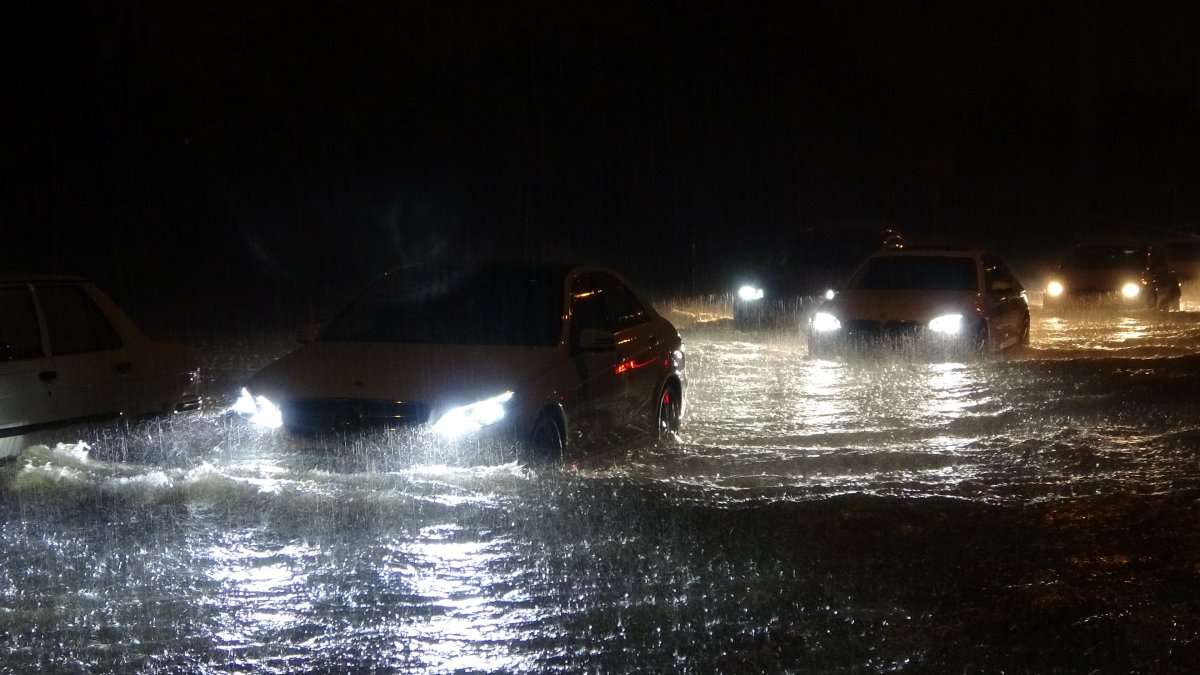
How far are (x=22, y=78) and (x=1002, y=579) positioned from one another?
24.9 meters

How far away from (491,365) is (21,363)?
2613 millimetres

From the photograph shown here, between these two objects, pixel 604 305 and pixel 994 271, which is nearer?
pixel 604 305

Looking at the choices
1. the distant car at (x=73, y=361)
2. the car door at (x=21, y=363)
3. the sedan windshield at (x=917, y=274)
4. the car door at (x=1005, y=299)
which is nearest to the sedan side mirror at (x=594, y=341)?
the distant car at (x=73, y=361)

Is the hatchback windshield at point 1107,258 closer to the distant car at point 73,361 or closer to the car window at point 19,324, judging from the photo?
the distant car at point 73,361

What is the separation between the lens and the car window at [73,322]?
8.16m

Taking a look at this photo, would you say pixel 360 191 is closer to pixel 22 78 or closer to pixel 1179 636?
pixel 22 78

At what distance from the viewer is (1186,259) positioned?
32.7m

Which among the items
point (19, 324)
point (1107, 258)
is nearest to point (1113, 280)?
point (1107, 258)

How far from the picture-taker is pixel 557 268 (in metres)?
9.71

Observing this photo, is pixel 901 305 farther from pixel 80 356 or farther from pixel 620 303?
pixel 80 356

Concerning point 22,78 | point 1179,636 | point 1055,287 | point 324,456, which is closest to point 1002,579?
point 1179,636

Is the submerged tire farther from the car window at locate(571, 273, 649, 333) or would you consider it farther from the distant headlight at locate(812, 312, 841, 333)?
the distant headlight at locate(812, 312, 841, 333)

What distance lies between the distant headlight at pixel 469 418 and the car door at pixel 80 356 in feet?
6.63

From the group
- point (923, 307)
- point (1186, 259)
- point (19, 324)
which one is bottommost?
point (19, 324)
